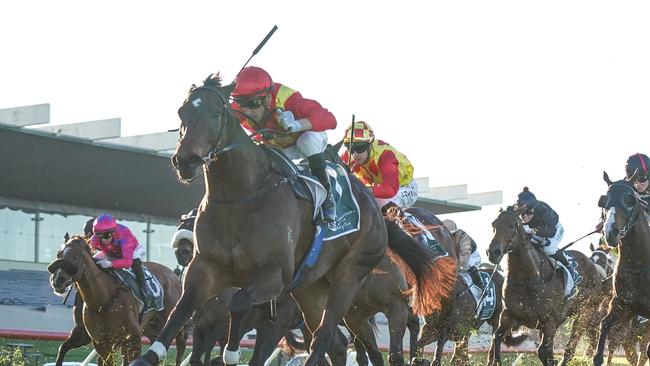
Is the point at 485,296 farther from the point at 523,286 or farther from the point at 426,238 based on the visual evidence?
the point at 426,238

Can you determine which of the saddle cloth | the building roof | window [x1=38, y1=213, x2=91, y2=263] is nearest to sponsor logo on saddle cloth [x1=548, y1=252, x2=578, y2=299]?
the saddle cloth

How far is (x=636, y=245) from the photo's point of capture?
31.3 ft

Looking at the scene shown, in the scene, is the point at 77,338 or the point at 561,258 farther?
the point at 561,258

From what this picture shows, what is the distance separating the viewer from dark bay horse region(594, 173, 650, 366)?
30.5 ft

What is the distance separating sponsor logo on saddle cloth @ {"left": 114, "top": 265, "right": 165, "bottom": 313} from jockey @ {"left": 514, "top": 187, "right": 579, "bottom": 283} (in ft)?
11.5

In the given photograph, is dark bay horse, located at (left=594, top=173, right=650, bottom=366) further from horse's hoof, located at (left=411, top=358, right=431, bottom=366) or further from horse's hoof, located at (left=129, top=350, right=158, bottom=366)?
horse's hoof, located at (left=129, top=350, right=158, bottom=366)

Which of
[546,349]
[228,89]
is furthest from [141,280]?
[228,89]

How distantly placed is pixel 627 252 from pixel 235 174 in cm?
440

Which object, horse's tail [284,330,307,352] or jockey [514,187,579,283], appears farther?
jockey [514,187,579,283]

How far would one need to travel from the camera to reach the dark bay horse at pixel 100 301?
998 centimetres

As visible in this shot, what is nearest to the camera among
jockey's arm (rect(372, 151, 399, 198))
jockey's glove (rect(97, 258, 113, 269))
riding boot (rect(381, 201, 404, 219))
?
riding boot (rect(381, 201, 404, 219))

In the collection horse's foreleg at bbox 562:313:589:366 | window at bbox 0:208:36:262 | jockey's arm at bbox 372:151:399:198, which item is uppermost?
Result: jockey's arm at bbox 372:151:399:198

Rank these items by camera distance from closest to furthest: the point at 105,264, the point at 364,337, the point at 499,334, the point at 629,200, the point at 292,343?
the point at 364,337 → the point at 629,200 → the point at 105,264 → the point at 292,343 → the point at 499,334

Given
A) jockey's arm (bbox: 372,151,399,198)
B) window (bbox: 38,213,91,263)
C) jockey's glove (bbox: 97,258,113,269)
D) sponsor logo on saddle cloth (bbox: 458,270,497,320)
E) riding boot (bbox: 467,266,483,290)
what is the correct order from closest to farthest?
jockey's arm (bbox: 372,151,399,198), jockey's glove (bbox: 97,258,113,269), sponsor logo on saddle cloth (bbox: 458,270,497,320), riding boot (bbox: 467,266,483,290), window (bbox: 38,213,91,263)
